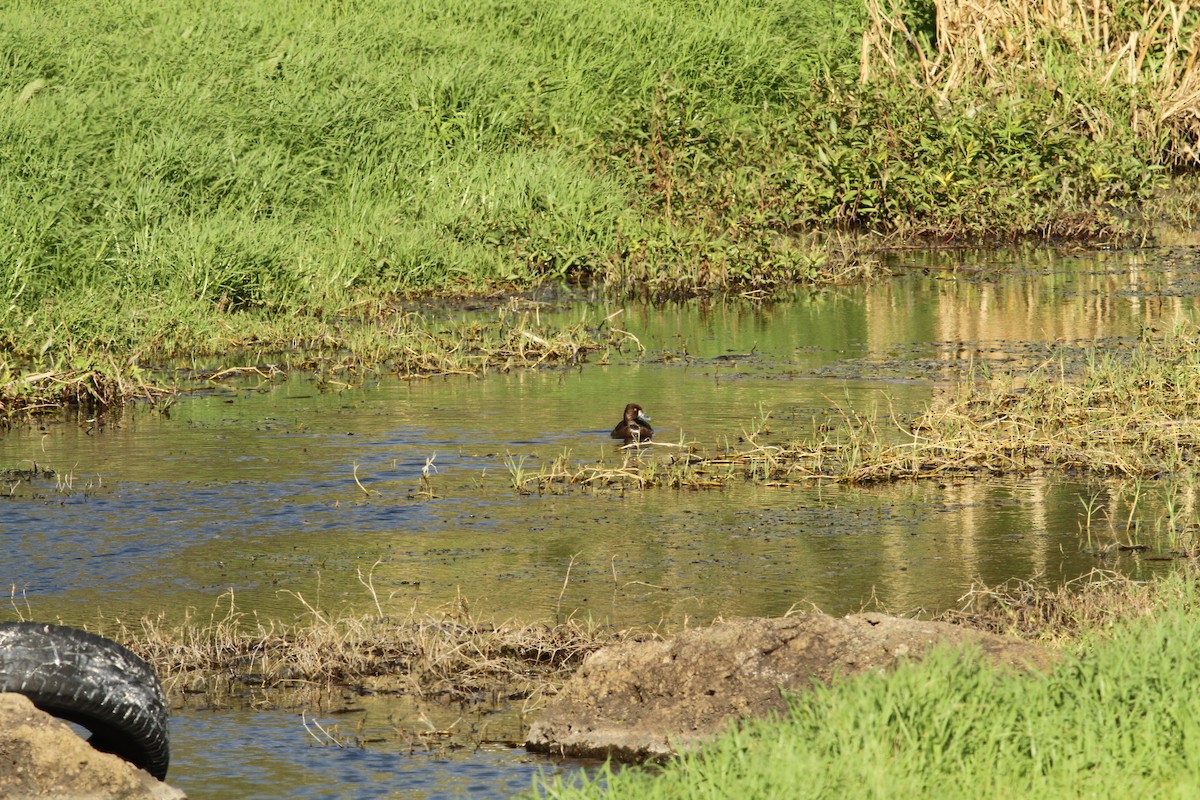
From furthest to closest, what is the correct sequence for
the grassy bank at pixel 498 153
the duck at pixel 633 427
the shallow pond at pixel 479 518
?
the grassy bank at pixel 498 153, the duck at pixel 633 427, the shallow pond at pixel 479 518

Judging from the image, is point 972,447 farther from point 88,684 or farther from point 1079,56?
point 1079,56

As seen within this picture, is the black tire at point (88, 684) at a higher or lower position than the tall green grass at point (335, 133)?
lower

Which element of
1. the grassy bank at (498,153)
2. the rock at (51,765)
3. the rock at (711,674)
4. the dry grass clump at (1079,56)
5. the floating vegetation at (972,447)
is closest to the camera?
the rock at (51,765)

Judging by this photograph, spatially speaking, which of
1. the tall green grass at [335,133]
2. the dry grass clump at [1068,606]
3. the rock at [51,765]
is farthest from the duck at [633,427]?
the rock at [51,765]

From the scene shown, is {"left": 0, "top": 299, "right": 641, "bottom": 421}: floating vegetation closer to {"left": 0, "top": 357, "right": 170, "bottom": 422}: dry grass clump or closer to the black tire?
{"left": 0, "top": 357, "right": 170, "bottom": 422}: dry grass clump

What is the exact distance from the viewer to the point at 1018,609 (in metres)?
6.56

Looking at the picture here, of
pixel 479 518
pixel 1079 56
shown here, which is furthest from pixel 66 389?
pixel 1079 56

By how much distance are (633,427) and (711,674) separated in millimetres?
4529

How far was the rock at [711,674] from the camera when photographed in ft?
17.4

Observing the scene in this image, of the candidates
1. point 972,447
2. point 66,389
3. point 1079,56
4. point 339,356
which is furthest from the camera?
point 1079,56

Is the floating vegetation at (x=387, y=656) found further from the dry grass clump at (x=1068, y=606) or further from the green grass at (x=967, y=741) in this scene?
the dry grass clump at (x=1068, y=606)

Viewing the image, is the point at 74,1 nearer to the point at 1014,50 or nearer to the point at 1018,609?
the point at 1014,50

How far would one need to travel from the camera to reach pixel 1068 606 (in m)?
6.38

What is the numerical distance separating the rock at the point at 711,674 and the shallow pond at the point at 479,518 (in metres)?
0.24
